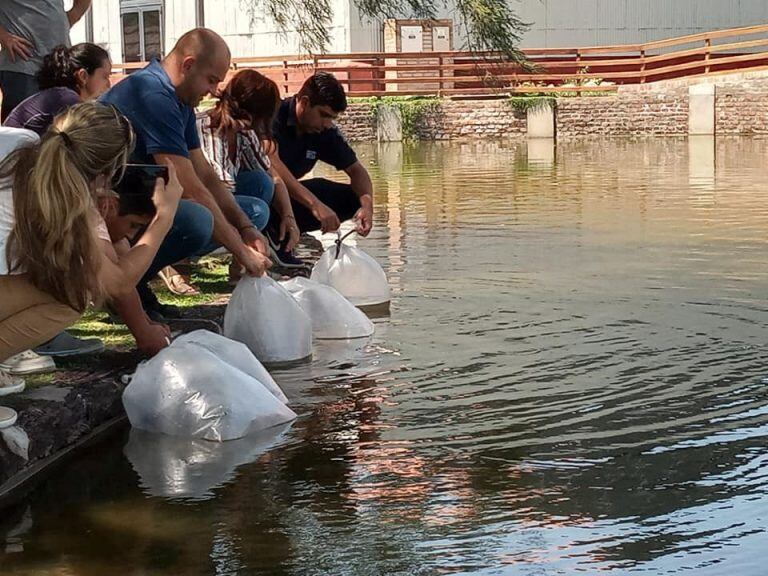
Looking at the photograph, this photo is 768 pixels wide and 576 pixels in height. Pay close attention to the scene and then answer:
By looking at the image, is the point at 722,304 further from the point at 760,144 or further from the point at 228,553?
the point at 760,144

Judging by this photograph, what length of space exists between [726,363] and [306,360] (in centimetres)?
164

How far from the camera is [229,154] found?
6.93 m

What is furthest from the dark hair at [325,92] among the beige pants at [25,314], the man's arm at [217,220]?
the beige pants at [25,314]

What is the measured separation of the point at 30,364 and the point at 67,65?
1.62m

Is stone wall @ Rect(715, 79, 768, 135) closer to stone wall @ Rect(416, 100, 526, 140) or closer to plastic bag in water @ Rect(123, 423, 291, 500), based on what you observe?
stone wall @ Rect(416, 100, 526, 140)

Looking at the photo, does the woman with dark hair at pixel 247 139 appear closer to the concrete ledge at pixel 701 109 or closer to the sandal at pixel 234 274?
the sandal at pixel 234 274

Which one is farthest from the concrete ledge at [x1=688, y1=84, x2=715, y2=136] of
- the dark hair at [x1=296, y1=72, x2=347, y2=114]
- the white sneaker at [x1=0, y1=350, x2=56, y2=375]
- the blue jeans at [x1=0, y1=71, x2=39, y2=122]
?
the white sneaker at [x1=0, y1=350, x2=56, y2=375]

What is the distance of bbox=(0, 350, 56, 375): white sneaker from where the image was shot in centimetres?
463

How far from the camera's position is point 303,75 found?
91.1 ft

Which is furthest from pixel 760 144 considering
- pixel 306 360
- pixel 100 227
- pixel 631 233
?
pixel 100 227

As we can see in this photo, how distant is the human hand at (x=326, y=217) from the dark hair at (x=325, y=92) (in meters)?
0.52

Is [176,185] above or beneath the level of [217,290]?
above

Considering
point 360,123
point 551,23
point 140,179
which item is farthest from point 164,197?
point 551,23

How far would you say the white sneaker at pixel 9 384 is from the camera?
14.0 ft
